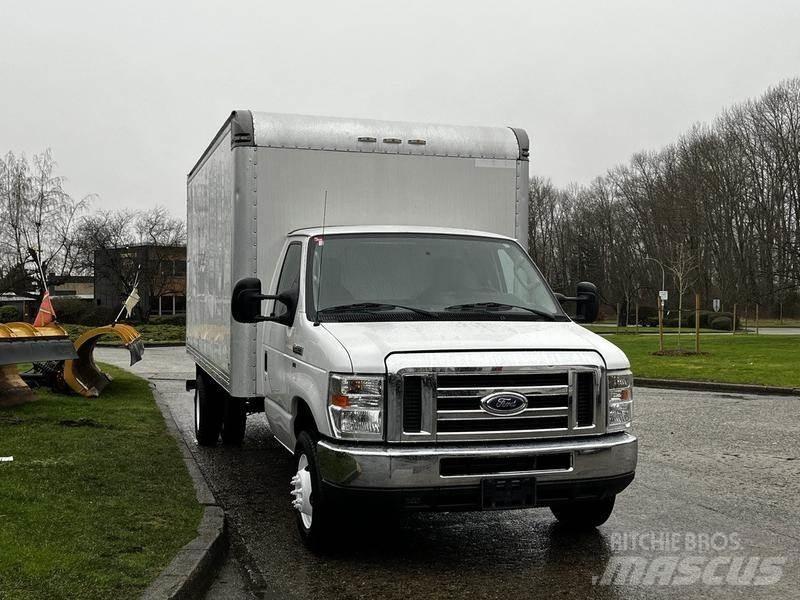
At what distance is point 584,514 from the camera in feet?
21.4

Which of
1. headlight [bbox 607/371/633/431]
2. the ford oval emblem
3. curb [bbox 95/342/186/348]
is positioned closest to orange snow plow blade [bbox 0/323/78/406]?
the ford oval emblem

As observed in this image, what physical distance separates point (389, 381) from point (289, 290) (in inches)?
71.9

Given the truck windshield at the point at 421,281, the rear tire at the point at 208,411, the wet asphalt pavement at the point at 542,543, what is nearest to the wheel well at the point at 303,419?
the truck windshield at the point at 421,281

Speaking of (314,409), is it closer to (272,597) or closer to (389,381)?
(389,381)

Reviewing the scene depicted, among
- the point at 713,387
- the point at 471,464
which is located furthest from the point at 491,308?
the point at 713,387

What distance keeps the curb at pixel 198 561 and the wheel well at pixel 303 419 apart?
886 millimetres

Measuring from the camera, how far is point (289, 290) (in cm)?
680

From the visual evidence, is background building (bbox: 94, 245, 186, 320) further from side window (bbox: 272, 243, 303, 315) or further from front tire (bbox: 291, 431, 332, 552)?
front tire (bbox: 291, 431, 332, 552)

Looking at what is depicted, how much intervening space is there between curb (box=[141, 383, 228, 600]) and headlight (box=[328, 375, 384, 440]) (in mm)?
1165

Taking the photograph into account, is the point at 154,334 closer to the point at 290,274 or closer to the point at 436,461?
the point at 290,274

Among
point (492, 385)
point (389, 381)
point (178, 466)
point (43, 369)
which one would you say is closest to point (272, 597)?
point (389, 381)

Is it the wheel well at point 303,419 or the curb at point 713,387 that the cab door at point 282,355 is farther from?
the curb at point 713,387

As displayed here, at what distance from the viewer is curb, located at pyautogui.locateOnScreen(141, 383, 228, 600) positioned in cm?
479

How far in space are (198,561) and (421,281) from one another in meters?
2.52
